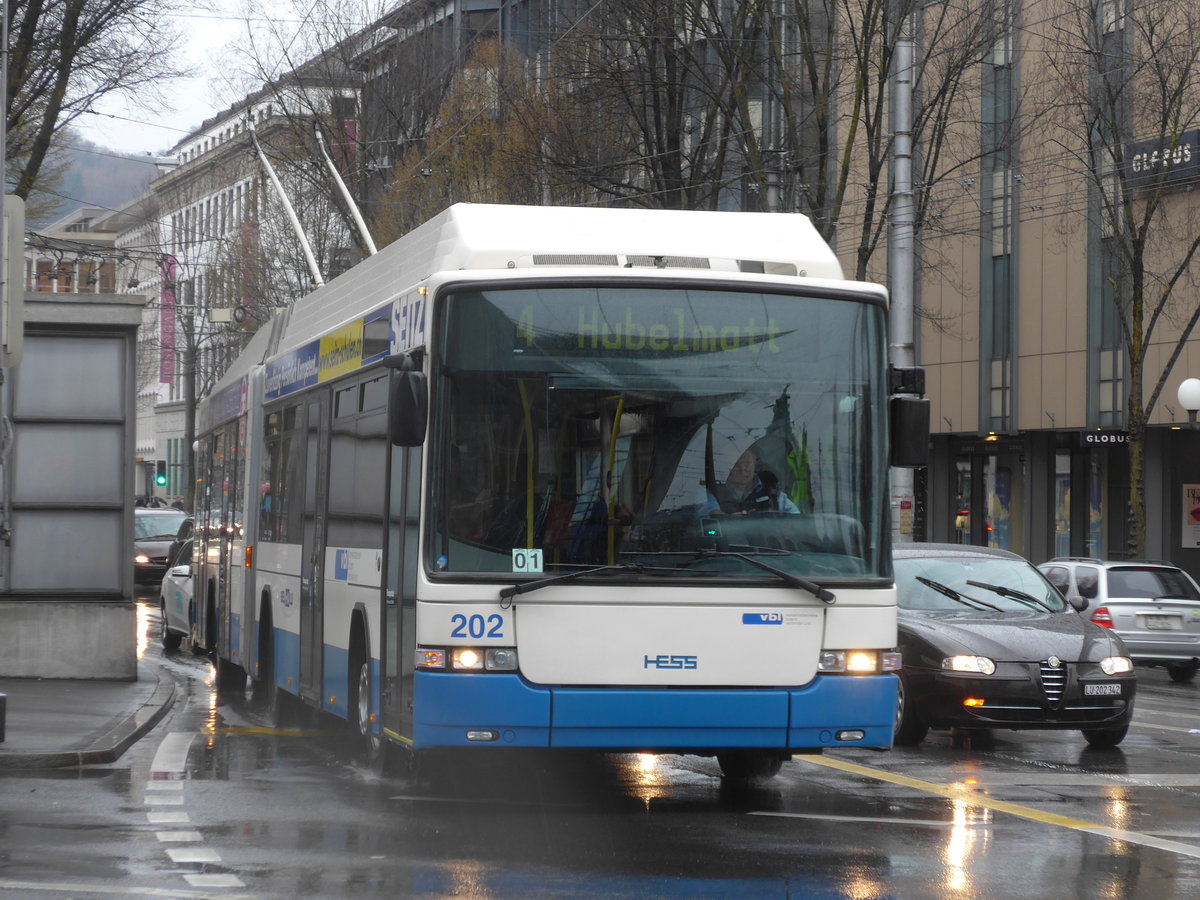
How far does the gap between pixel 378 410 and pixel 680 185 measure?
20307 mm

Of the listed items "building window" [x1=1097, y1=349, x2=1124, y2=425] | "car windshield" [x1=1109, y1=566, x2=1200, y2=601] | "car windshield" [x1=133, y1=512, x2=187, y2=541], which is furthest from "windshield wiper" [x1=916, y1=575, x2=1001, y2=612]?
"car windshield" [x1=133, y1=512, x2=187, y2=541]

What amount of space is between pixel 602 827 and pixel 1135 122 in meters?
21.9

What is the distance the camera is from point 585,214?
10602mm

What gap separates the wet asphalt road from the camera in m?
8.06

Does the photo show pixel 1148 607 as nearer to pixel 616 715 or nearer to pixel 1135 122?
pixel 1135 122

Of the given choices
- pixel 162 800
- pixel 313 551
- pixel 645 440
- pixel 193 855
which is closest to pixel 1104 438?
pixel 313 551

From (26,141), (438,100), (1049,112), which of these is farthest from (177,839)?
(438,100)

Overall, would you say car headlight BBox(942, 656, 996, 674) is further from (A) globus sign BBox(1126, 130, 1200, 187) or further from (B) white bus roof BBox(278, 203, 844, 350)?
(A) globus sign BBox(1126, 130, 1200, 187)

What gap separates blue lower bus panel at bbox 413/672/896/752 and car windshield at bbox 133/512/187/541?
28.6m

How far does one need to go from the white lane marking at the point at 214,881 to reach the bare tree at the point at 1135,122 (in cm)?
2192

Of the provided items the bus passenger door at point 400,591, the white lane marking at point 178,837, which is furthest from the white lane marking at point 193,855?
the bus passenger door at point 400,591

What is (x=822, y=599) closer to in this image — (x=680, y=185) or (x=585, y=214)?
(x=585, y=214)

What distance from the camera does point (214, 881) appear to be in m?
7.95

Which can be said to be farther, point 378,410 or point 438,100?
point 438,100
